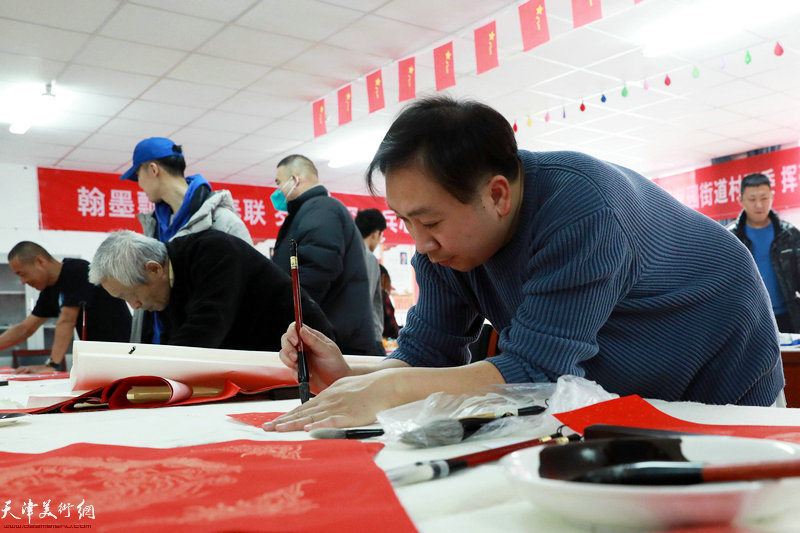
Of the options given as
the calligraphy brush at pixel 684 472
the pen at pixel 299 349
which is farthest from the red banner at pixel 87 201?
the calligraphy brush at pixel 684 472

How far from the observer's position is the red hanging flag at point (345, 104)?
5.40 m

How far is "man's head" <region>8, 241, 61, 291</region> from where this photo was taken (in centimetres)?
407

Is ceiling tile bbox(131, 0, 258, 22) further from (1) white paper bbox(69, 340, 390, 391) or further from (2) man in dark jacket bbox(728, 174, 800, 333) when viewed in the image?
(2) man in dark jacket bbox(728, 174, 800, 333)

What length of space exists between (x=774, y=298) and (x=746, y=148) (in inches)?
156

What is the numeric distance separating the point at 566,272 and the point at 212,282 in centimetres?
136

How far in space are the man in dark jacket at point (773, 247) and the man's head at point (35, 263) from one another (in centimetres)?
441

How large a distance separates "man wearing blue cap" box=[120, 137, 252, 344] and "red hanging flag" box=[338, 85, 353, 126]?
2.55 m

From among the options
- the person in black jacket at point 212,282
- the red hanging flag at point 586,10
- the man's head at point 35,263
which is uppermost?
the red hanging flag at point 586,10

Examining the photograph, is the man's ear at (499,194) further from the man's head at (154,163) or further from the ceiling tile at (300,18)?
the ceiling tile at (300,18)

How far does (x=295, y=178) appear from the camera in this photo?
3180 millimetres

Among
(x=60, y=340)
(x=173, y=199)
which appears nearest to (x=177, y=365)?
(x=173, y=199)

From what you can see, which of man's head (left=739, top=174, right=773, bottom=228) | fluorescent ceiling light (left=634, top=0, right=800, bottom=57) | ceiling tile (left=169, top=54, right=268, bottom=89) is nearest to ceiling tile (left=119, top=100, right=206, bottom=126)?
ceiling tile (left=169, top=54, right=268, bottom=89)

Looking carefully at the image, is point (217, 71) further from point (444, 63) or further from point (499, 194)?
point (499, 194)

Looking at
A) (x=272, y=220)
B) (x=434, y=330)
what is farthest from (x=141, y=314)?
(x=272, y=220)
